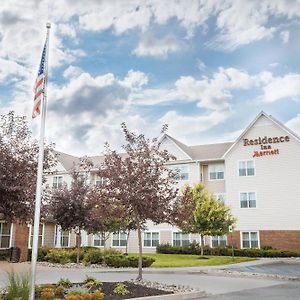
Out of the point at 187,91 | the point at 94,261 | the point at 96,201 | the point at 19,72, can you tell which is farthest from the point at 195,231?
the point at 19,72

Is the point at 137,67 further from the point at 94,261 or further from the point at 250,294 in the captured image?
the point at 94,261

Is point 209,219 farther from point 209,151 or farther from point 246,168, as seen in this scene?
point 209,151

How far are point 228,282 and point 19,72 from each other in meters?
11.9

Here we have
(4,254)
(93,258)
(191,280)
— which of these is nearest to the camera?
(191,280)

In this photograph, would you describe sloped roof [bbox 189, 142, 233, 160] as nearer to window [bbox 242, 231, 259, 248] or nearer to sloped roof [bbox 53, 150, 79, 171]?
window [bbox 242, 231, 259, 248]

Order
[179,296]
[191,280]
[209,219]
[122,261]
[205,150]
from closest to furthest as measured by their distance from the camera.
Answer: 1. [179,296]
2. [191,280]
3. [122,261]
4. [209,219]
5. [205,150]

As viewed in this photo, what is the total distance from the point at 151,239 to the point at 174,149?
927 cm

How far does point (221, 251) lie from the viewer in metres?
36.0

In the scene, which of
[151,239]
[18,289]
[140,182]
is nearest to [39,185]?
[18,289]

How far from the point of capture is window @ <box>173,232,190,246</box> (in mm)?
40456

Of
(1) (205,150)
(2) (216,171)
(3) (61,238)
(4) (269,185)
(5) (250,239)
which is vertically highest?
(1) (205,150)

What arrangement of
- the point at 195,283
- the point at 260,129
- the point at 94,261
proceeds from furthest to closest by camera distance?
the point at 260,129 → the point at 94,261 → the point at 195,283

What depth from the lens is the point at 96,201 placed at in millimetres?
16266

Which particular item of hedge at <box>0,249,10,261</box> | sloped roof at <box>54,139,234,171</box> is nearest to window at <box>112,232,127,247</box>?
sloped roof at <box>54,139,234,171</box>
